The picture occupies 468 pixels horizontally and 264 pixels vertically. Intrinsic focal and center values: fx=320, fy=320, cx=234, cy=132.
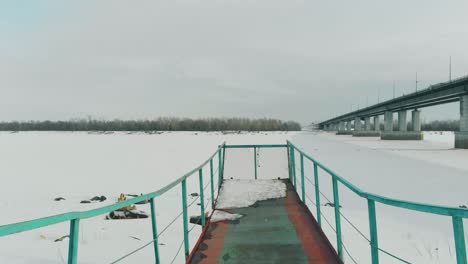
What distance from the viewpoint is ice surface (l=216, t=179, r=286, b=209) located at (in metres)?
7.90

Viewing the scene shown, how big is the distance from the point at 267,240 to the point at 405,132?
52050 mm

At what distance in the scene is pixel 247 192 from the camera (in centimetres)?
885

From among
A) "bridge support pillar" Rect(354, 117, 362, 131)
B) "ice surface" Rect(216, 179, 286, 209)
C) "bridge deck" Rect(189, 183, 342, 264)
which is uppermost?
"bridge support pillar" Rect(354, 117, 362, 131)

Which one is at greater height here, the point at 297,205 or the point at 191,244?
the point at 297,205

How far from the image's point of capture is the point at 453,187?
37.9 feet

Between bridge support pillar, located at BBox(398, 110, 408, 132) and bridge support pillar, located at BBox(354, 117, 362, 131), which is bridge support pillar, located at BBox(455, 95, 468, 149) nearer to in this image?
bridge support pillar, located at BBox(398, 110, 408, 132)

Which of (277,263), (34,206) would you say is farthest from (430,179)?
(34,206)

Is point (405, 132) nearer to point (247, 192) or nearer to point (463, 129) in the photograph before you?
point (463, 129)

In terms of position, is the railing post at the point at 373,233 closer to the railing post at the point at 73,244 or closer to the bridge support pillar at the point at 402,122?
the railing post at the point at 73,244

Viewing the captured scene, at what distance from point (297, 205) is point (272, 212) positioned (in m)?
0.77

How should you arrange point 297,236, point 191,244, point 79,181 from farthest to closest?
point 79,181 < point 191,244 < point 297,236

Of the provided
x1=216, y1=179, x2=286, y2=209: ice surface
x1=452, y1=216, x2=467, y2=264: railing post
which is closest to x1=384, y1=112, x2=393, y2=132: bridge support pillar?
x1=216, y1=179, x2=286, y2=209: ice surface

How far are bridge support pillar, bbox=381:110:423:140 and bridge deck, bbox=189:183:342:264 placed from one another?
49451 millimetres

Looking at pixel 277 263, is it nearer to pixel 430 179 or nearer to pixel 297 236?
pixel 297 236
